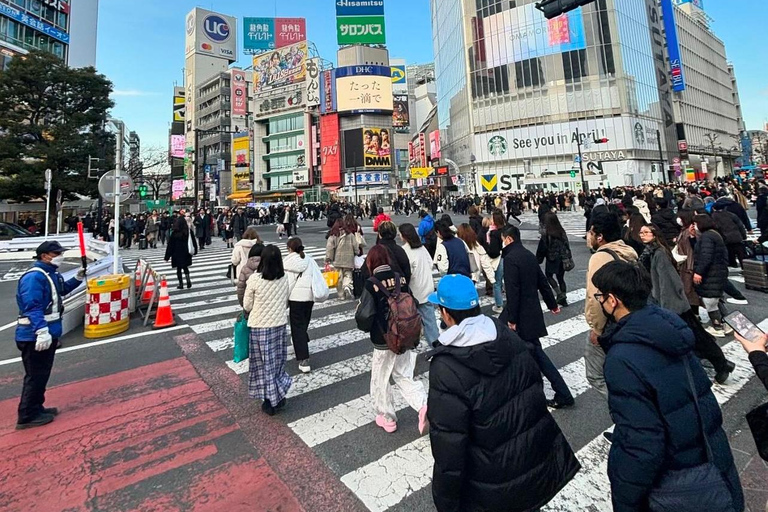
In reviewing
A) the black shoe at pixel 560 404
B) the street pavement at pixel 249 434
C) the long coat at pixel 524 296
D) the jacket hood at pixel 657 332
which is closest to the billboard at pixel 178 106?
the street pavement at pixel 249 434

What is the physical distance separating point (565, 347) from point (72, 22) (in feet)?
187

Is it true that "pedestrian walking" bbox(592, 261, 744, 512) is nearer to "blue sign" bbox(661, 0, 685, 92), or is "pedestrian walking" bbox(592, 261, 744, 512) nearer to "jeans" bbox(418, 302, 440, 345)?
"jeans" bbox(418, 302, 440, 345)

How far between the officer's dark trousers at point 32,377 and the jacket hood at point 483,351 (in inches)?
176

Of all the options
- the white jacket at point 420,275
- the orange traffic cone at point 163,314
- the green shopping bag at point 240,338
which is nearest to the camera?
the green shopping bag at point 240,338

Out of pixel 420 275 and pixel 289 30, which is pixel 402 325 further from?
pixel 289 30

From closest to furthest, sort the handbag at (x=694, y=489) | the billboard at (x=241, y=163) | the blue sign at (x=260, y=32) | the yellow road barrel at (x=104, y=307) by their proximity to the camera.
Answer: the handbag at (x=694, y=489), the yellow road barrel at (x=104, y=307), the billboard at (x=241, y=163), the blue sign at (x=260, y=32)

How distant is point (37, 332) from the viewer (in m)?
3.82

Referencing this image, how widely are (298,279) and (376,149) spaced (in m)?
65.1

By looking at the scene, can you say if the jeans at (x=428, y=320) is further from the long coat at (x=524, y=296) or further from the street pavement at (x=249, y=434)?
the long coat at (x=524, y=296)

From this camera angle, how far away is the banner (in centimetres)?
6588

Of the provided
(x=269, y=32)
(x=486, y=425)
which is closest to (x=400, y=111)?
(x=269, y=32)

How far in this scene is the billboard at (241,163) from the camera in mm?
73188

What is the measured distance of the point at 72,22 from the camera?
40.0 metres

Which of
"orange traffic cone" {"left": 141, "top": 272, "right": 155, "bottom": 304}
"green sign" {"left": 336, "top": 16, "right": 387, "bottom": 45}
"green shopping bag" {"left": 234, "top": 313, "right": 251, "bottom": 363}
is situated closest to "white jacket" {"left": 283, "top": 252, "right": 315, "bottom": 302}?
"green shopping bag" {"left": 234, "top": 313, "right": 251, "bottom": 363}
